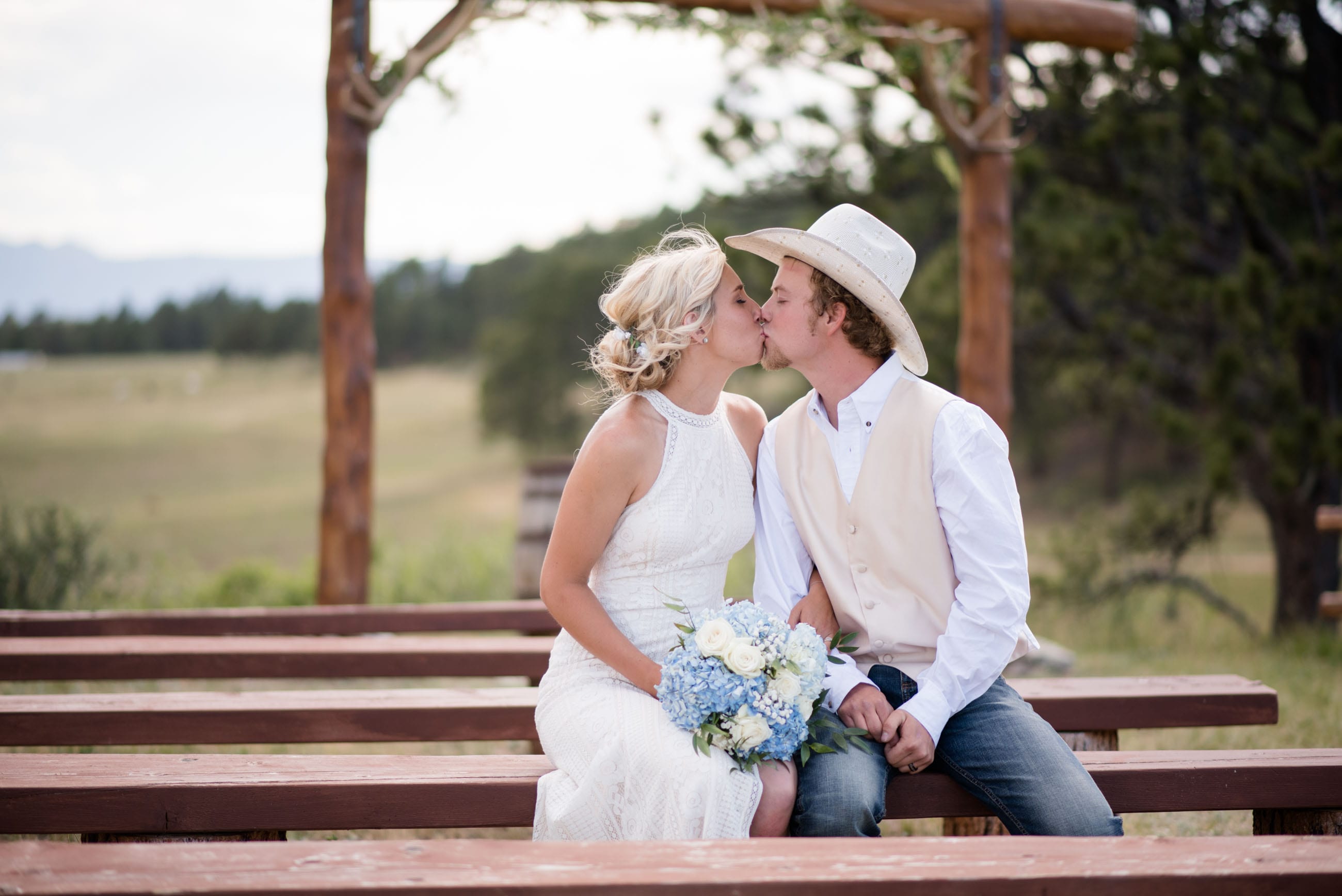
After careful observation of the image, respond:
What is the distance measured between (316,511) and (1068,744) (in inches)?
903

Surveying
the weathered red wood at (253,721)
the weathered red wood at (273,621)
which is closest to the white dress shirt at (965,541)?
the weathered red wood at (253,721)

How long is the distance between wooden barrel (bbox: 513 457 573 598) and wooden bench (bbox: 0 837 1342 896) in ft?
14.0

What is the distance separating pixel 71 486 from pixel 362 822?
24.3 meters

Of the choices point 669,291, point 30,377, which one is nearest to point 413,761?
point 669,291

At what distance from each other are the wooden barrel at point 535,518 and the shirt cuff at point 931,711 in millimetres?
3859

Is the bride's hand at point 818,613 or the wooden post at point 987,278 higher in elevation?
the wooden post at point 987,278

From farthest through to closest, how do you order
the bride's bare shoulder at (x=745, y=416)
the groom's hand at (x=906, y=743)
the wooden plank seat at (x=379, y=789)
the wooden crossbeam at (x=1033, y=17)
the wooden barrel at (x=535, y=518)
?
the wooden barrel at (x=535, y=518) < the wooden crossbeam at (x=1033, y=17) < the bride's bare shoulder at (x=745, y=416) < the groom's hand at (x=906, y=743) < the wooden plank seat at (x=379, y=789)

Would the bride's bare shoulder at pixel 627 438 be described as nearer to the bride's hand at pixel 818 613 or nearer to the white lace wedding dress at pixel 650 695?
the white lace wedding dress at pixel 650 695

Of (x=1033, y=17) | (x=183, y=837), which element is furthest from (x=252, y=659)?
(x=1033, y=17)

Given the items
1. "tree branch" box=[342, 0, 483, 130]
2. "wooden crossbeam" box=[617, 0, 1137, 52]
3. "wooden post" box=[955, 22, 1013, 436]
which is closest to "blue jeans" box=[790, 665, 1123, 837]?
"wooden post" box=[955, 22, 1013, 436]

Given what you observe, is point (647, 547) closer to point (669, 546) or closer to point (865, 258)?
point (669, 546)

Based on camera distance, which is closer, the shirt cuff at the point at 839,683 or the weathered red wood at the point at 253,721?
the shirt cuff at the point at 839,683

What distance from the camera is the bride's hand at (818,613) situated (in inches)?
110

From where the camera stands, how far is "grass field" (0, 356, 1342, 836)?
5.98m
